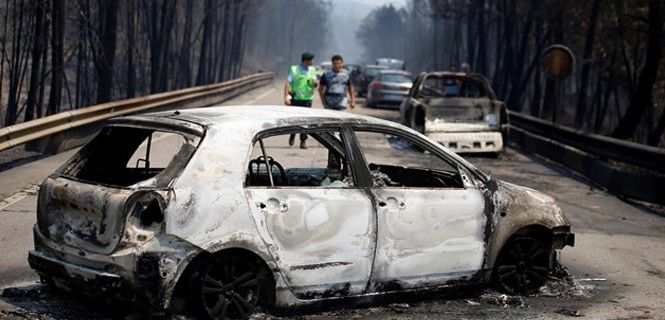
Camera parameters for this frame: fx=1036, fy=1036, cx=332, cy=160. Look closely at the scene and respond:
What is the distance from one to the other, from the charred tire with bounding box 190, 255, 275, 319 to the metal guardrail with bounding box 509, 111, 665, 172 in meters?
9.53

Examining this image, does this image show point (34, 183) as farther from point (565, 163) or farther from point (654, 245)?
point (565, 163)

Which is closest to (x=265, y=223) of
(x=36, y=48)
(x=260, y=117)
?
(x=260, y=117)

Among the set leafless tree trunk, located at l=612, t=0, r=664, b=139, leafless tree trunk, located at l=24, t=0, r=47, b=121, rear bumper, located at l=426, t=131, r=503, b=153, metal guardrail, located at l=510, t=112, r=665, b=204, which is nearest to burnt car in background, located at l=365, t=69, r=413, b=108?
leafless tree trunk, located at l=612, t=0, r=664, b=139

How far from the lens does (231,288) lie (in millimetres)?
6078

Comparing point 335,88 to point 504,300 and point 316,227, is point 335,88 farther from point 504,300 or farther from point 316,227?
point 316,227

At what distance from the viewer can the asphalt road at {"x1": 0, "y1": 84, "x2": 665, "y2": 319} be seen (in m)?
6.70

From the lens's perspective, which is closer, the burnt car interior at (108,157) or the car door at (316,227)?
the car door at (316,227)

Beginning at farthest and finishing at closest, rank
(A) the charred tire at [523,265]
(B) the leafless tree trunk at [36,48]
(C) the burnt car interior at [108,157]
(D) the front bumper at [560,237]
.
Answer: (B) the leafless tree trunk at [36,48], (D) the front bumper at [560,237], (A) the charred tire at [523,265], (C) the burnt car interior at [108,157]

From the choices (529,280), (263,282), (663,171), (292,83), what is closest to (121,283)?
(263,282)

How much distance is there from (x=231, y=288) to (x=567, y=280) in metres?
3.08

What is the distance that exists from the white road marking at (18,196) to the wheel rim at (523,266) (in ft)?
19.1

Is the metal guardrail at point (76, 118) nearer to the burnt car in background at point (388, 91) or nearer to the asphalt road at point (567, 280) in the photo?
the asphalt road at point (567, 280)

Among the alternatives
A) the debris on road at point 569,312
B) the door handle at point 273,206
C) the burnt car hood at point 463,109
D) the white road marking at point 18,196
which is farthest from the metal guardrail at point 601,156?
the door handle at point 273,206

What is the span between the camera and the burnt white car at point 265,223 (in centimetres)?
582
